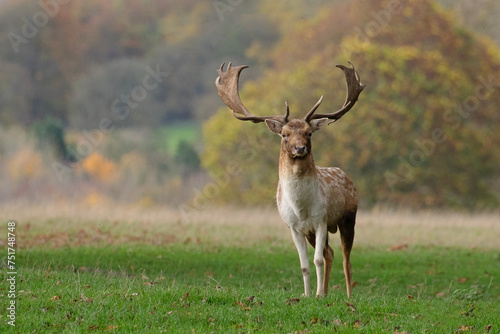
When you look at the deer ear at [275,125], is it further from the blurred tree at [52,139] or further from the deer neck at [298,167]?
the blurred tree at [52,139]

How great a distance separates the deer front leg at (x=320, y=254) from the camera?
30.9 feet

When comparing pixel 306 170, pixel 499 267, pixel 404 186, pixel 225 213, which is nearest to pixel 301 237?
pixel 306 170

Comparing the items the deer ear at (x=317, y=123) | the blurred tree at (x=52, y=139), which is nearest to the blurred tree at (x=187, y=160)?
the blurred tree at (x=52, y=139)

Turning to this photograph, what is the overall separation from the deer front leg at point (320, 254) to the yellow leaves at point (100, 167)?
110ft

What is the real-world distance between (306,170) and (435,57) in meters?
23.2

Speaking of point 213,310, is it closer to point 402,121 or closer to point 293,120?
point 293,120

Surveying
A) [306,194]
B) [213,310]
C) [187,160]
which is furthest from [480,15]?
[213,310]

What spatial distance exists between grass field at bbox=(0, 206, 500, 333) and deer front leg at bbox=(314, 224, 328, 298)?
0.24 m

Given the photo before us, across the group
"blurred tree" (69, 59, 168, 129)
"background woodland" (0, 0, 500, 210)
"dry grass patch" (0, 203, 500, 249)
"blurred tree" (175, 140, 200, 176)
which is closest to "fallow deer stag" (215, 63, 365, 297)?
"dry grass patch" (0, 203, 500, 249)

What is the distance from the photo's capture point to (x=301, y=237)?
9789 mm

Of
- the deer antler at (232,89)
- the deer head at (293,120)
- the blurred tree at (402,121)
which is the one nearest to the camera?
the deer head at (293,120)

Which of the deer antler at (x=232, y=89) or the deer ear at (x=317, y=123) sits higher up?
the deer antler at (x=232, y=89)

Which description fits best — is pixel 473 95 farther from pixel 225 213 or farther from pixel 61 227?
pixel 61 227

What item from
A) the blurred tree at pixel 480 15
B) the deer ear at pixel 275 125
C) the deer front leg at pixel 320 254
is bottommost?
the deer front leg at pixel 320 254
